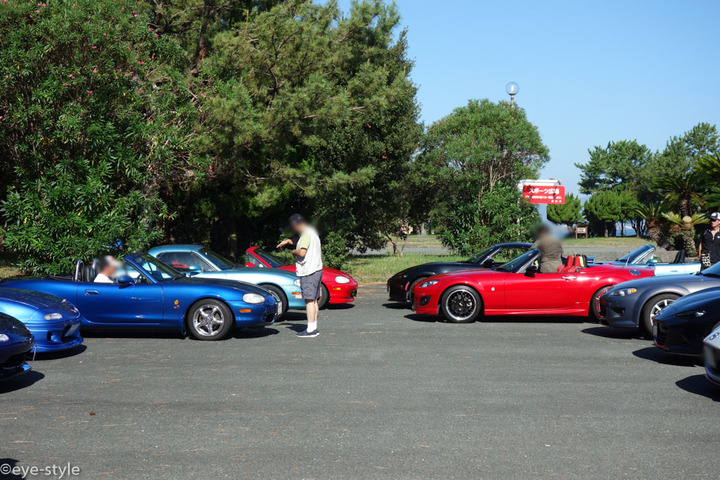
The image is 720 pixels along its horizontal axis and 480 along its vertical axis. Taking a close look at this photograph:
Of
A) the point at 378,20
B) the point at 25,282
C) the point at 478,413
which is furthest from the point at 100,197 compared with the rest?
the point at 378,20

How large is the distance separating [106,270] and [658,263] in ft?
31.7

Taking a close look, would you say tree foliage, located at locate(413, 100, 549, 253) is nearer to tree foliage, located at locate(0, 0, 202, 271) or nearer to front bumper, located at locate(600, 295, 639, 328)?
tree foliage, located at locate(0, 0, 202, 271)

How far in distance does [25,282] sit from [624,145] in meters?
95.3

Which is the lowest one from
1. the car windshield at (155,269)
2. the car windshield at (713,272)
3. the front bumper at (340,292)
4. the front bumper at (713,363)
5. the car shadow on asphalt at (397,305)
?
the car shadow on asphalt at (397,305)

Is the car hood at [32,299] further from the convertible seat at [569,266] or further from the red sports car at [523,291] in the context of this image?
the convertible seat at [569,266]

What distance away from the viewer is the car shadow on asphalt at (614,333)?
35.1 feet

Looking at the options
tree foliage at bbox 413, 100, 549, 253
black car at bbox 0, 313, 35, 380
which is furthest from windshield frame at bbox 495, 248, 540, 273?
tree foliage at bbox 413, 100, 549, 253

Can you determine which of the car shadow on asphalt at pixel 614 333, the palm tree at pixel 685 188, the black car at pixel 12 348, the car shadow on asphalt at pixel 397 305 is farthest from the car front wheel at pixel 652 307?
the palm tree at pixel 685 188

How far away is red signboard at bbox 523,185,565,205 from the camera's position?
25.2m

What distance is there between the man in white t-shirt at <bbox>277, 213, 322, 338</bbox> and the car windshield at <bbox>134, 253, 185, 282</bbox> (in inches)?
76.7

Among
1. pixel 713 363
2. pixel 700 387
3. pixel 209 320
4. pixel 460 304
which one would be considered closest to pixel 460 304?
pixel 460 304

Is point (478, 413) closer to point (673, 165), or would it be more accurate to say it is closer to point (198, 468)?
point (198, 468)

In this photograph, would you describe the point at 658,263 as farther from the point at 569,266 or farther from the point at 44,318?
the point at 44,318

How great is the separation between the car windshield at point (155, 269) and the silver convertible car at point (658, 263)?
7.74 meters
